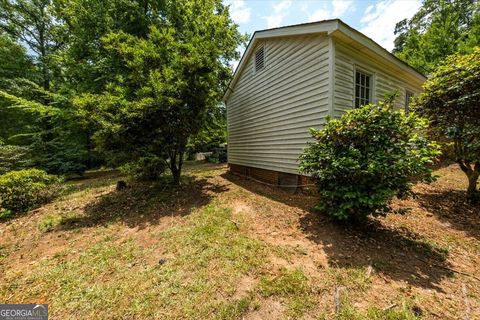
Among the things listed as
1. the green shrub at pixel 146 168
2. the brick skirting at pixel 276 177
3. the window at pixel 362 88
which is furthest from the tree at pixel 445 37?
the green shrub at pixel 146 168

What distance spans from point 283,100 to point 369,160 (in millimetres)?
3780

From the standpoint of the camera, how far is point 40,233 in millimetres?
4227

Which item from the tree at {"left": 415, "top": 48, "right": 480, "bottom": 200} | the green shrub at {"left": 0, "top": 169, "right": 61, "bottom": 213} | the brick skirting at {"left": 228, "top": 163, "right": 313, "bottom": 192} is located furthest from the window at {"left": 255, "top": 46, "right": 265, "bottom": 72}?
the green shrub at {"left": 0, "top": 169, "right": 61, "bottom": 213}

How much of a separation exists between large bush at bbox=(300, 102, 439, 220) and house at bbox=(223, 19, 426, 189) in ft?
4.64

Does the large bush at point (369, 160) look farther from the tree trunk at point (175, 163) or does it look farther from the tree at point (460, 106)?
the tree trunk at point (175, 163)

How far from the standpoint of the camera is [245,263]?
9.43ft

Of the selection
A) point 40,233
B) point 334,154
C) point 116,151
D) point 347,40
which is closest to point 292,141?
point 334,154

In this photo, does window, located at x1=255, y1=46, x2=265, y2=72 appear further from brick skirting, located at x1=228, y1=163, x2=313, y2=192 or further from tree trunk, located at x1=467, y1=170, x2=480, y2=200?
tree trunk, located at x1=467, y1=170, x2=480, y2=200

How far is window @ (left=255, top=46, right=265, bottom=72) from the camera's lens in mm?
7373

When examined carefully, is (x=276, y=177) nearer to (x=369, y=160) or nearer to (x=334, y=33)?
(x=369, y=160)

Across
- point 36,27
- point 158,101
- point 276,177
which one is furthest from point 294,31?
point 36,27

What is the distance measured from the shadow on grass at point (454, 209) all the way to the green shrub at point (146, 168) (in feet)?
23.8

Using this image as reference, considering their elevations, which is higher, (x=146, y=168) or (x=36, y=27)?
(x=36, y=27)

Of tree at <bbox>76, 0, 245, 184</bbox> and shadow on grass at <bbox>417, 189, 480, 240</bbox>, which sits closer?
shadow on grass at <bbox>417, 189, 480, 240</bbox>
